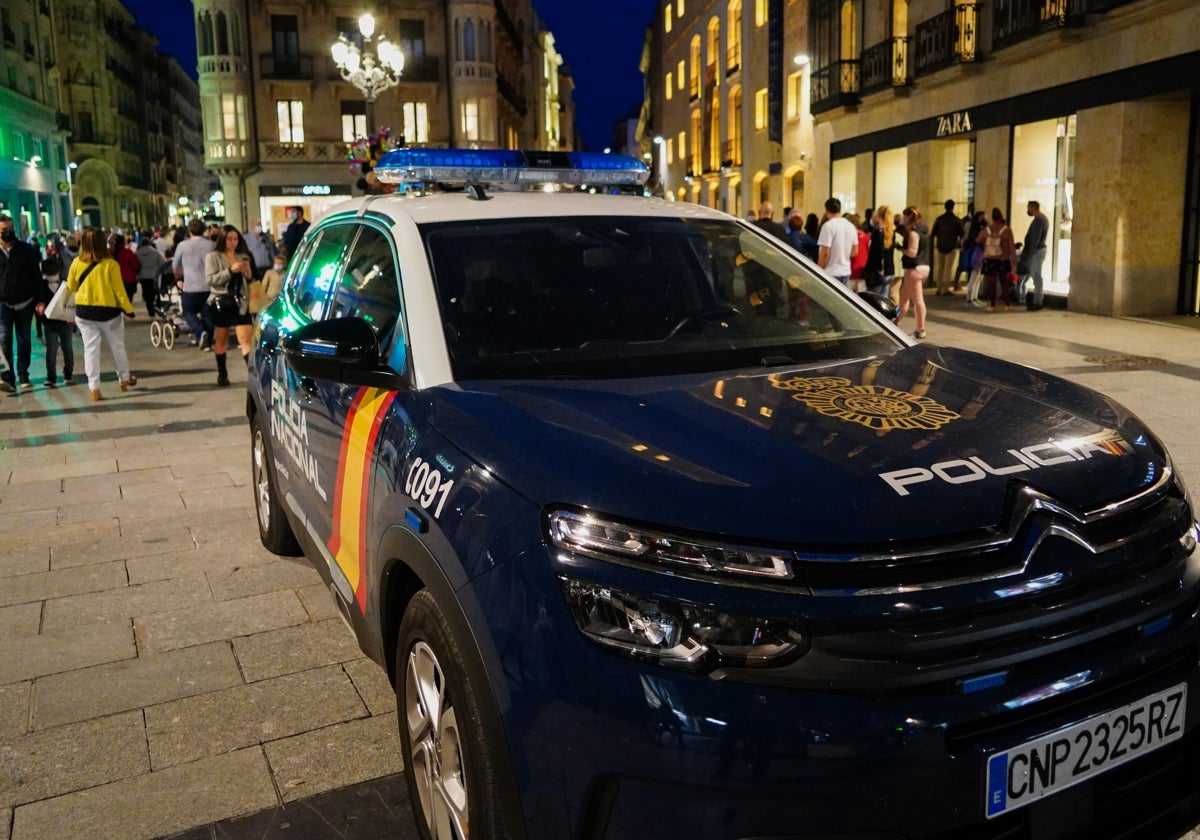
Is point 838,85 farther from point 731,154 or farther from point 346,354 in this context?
point 346,354

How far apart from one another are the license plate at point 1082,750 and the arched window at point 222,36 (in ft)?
162

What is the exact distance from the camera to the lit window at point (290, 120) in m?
46.9

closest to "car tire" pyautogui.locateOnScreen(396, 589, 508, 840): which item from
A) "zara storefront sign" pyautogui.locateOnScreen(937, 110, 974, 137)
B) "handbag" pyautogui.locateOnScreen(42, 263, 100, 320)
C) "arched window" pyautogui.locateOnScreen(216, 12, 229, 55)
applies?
"handbag" pyautogui.locateOnScreen(42, 263, 100, 320)

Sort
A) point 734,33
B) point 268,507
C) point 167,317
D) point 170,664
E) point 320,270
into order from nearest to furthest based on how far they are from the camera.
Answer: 1. point 170,664
2. point 320,270
3. point 268,507
4. point 167,317
5. point 734,33

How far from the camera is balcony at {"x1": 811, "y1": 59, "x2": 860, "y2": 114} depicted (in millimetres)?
26562

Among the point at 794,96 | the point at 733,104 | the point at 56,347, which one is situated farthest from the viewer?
the point at 733,104

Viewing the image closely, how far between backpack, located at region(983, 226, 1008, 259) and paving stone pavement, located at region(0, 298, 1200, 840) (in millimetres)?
9837

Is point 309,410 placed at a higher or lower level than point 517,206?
lower

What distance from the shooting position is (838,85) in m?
27.0

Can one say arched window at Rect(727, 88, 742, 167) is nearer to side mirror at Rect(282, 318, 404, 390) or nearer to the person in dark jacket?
the person in dark jacket

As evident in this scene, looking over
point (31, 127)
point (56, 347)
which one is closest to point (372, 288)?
point (56, 347)

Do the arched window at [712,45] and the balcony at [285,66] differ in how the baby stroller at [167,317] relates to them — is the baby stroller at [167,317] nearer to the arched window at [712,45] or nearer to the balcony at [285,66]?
the balcony at [285,66]

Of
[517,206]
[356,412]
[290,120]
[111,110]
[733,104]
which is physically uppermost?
[111,110]

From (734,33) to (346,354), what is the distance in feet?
134
